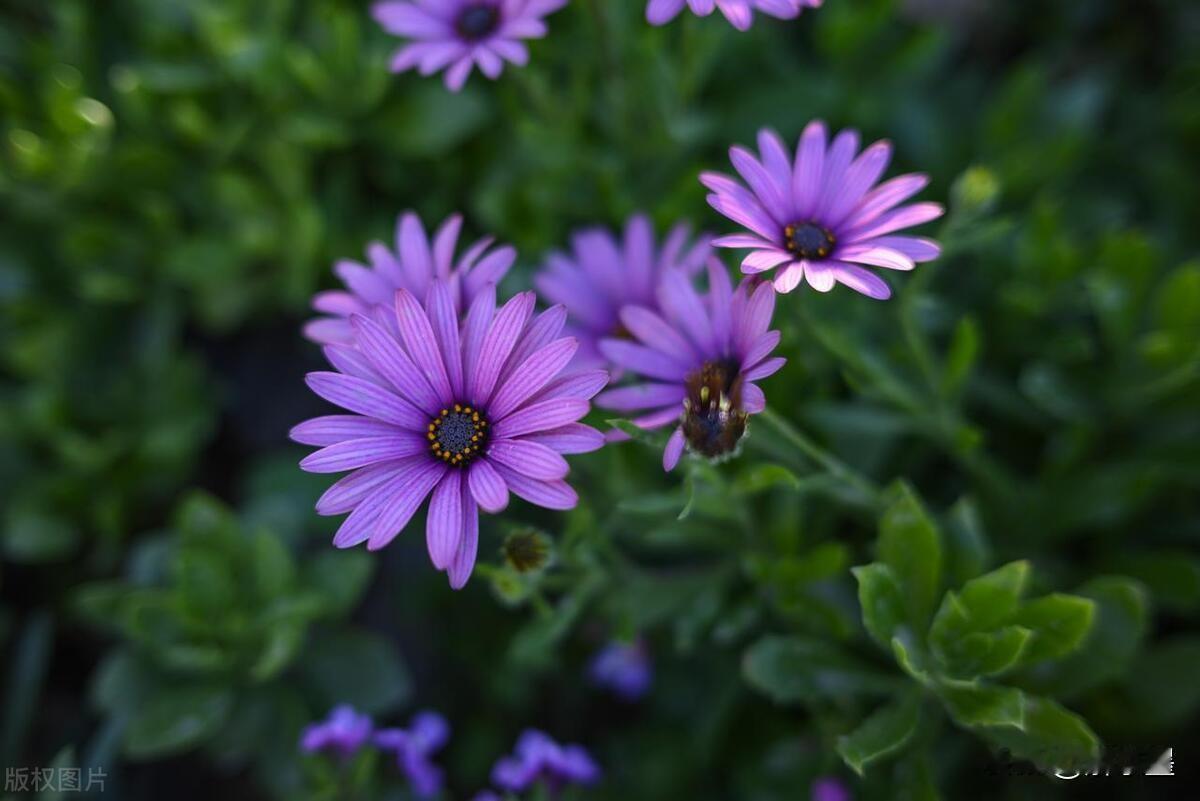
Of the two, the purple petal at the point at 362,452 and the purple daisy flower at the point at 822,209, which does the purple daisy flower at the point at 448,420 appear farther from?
the purple daisy flower at the point at 822,209

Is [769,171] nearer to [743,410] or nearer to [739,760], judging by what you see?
[743,410]

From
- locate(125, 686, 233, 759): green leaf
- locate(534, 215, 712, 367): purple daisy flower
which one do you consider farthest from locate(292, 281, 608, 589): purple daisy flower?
locate(125, 686, 233, 759): green leaf

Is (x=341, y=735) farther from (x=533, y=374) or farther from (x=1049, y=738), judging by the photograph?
(x=1049, y=738)

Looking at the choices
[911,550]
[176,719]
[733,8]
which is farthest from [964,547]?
[176,719]

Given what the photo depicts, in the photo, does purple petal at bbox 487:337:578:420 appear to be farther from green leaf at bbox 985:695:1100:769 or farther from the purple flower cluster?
green leaf at bbox 985:695:1100:769

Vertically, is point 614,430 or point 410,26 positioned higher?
point 410,26

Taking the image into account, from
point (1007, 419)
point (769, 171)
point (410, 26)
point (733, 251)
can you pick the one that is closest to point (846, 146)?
point (769, 171)

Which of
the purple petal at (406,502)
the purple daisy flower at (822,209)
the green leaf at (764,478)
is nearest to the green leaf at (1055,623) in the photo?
the green leaf at (764,478)
